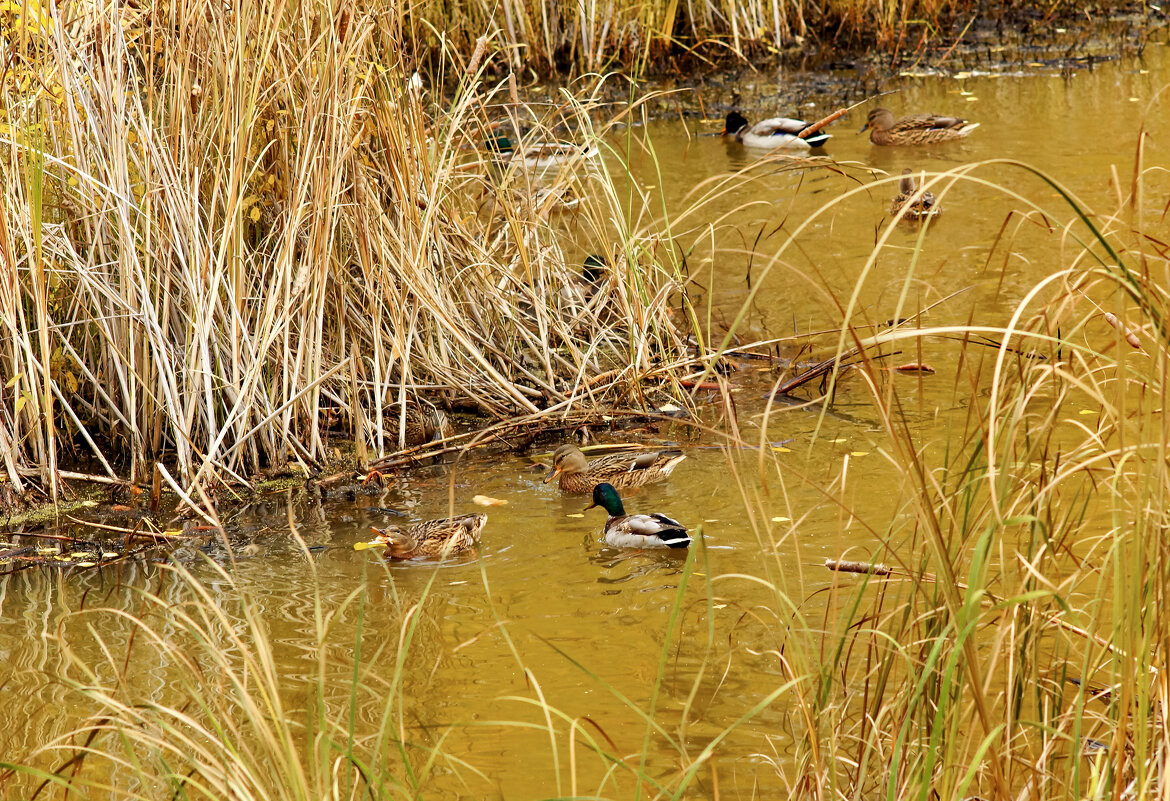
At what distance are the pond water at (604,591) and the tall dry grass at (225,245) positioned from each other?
494 mm

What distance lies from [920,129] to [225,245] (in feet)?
25.4

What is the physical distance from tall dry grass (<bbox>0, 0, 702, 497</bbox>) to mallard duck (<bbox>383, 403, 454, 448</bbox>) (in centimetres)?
5

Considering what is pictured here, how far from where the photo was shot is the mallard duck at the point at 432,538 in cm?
532

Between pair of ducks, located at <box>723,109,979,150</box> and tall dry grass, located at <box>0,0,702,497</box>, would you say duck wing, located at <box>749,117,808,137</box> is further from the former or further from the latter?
tall dry grass, located at <box>0,0,702,497</box>

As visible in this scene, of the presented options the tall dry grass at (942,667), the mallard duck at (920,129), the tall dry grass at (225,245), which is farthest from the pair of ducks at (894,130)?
the tall dry grass at (942,667)

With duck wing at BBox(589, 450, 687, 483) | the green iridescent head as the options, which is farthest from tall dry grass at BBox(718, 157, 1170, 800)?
duck wing at BBox(589, 450, 687, 483)

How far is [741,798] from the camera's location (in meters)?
3.65

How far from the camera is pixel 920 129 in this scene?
11.9 meters

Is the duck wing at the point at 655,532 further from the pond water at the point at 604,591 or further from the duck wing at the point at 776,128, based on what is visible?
the duck wing at the point at 776,128

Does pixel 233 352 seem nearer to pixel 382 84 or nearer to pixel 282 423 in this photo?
pixel 282 423

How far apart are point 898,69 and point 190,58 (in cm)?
1028

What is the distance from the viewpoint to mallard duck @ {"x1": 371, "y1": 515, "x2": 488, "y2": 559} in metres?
5.32

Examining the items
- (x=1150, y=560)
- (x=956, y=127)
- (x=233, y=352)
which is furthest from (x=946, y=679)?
(x=956, y=127)

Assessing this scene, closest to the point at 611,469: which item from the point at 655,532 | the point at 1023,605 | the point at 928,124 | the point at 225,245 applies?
the point at 655,532
